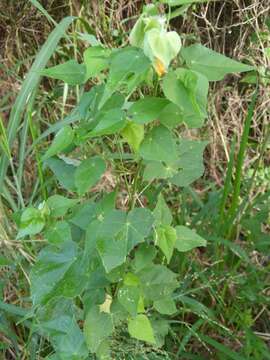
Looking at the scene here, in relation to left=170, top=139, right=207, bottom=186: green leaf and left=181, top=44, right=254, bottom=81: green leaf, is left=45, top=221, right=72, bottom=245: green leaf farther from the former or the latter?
left=181, top=44, right=254, bottom=81: green leaf

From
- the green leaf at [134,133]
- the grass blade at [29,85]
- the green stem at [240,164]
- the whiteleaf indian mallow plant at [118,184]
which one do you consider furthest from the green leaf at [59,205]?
the green stem at [240,164]

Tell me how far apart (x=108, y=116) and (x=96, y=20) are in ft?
4.00

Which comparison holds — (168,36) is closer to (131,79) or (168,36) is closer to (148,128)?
(131,79)

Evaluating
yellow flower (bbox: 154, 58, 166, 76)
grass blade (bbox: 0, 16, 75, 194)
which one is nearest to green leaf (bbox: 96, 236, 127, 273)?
yellow flower (bbox: 154, 58, 166, 76)

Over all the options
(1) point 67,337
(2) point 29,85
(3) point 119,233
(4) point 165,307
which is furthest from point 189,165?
(2) point 29,85

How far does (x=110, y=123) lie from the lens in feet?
3.74

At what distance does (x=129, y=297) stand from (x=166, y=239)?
0.44ft

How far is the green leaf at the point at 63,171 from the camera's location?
1.35m

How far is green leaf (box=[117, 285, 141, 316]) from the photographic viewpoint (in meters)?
1.30

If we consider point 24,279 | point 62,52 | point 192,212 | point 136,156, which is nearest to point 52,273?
point 136,156

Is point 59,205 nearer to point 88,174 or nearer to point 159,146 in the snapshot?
point 88,174

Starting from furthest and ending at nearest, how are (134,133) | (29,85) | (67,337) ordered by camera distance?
(29,85) → (67,337) → (134,133)

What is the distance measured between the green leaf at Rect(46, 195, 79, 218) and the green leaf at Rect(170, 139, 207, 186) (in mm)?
212

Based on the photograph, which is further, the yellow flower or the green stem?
the green stem
